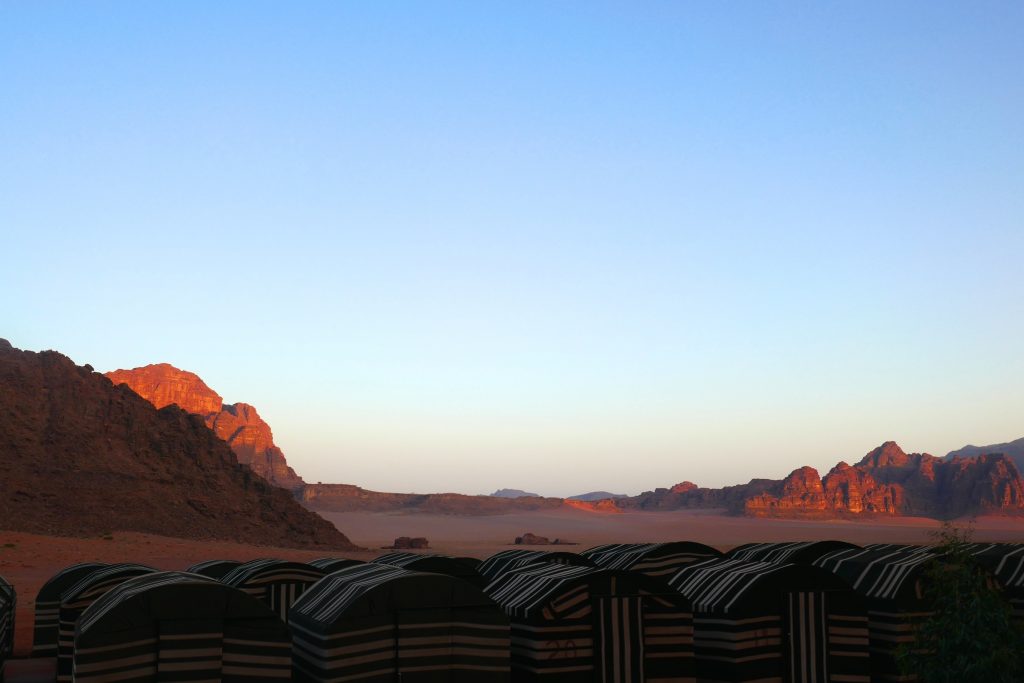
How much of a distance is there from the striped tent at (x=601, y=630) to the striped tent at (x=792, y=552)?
5165 millimetres

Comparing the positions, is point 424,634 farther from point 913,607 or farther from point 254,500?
point 254,500

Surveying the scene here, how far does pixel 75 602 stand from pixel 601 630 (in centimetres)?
944

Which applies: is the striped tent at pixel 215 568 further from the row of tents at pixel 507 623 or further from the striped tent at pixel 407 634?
the striped tent at pixel 407 634

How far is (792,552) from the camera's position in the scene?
21703mm

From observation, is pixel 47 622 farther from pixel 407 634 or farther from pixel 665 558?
pixel 665 558

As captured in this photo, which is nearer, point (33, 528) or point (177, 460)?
point (33, 528)

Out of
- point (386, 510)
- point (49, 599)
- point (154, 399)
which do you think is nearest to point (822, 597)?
point (49, 599)

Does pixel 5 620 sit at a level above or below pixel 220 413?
below

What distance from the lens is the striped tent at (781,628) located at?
1572 centimetres

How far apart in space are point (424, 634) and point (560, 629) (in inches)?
87.6

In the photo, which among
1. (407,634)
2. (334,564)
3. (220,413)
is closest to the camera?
(407,634)

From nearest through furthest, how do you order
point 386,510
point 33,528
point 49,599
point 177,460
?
point 49,599, point 33,528, point 177,460, point 386,510

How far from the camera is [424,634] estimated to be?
1418 centimetres

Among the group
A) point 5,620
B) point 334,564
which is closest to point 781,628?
point 334,564
